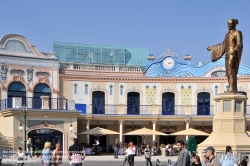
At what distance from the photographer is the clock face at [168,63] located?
41656 millimetres

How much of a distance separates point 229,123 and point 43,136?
18202 millimetres

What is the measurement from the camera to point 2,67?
3650 centimetres

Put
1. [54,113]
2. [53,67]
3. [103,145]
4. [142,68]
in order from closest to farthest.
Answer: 1. [54,113]
2. [53,67]
3. [103,145]
4. [142,68]

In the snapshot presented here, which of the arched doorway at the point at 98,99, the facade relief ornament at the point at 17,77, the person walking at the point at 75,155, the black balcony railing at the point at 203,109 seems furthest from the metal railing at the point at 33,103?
the person walking at the point at 75,155

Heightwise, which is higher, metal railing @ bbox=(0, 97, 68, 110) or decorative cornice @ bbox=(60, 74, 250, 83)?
decorative cornice @ bbox=(60, 74, 250, 83)

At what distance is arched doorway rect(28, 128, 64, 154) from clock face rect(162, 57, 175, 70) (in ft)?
40.7

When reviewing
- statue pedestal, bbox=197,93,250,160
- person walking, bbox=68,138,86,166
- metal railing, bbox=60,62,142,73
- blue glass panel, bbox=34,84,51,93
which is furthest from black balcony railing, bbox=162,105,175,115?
person walking, bbox=68,138,86,166

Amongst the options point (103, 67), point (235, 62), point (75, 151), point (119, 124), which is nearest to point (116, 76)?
point (103, 67)

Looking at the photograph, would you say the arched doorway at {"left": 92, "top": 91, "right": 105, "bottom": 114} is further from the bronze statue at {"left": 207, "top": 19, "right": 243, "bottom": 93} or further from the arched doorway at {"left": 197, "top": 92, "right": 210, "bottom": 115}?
the bronze statue at {"left": 207, "top": 19, "right": 243, "bottom": 93}

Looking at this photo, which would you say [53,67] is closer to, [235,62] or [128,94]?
[128,94]

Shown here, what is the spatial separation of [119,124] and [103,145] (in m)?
2.52

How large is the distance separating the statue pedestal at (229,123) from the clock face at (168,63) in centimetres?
2315

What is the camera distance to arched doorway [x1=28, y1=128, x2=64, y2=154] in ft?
109

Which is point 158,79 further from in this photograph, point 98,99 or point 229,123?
point 229,123
